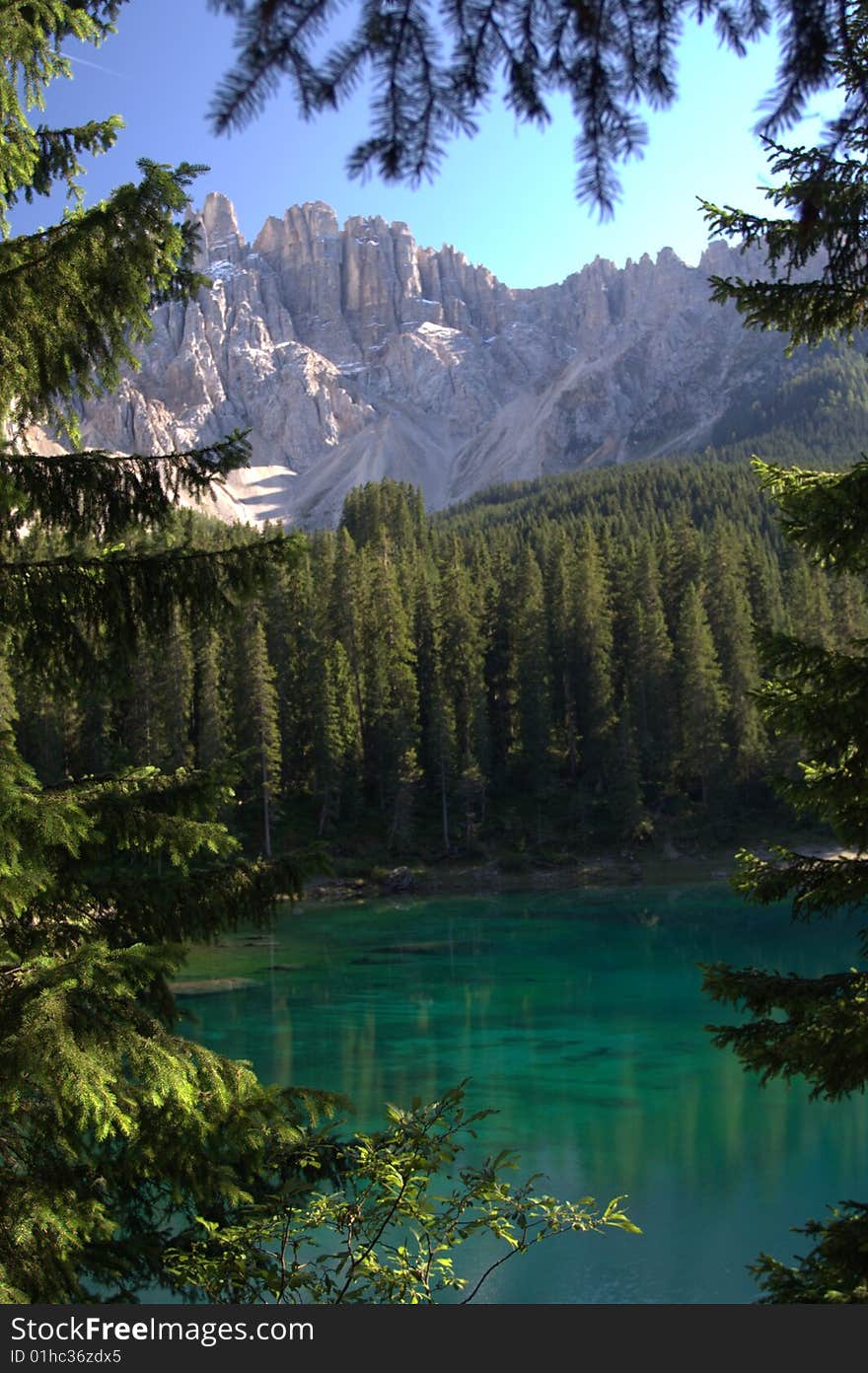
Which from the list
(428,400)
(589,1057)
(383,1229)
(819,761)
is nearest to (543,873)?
(589,1057)

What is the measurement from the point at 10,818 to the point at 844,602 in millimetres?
50550

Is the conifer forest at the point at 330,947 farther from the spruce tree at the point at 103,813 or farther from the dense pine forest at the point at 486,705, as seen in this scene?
the dense pine forest at the point at 486,705

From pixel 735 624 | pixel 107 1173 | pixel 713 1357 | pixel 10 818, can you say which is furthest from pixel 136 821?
pixel 735 624

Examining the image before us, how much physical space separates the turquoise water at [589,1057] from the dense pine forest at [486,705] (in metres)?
9.77

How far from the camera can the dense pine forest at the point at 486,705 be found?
144 ft

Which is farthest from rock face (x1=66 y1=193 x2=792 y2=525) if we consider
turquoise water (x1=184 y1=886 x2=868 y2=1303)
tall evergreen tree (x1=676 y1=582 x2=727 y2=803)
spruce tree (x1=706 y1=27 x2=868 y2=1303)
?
spruce tree (x1=706 y1=27 x2=868 y2=1303)

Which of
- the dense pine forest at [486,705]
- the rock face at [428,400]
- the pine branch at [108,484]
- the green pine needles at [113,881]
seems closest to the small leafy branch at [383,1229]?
the green pine needles at [113,881]

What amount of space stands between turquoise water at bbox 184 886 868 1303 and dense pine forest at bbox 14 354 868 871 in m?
9.77

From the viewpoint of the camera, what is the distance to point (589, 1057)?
18953 millimetres

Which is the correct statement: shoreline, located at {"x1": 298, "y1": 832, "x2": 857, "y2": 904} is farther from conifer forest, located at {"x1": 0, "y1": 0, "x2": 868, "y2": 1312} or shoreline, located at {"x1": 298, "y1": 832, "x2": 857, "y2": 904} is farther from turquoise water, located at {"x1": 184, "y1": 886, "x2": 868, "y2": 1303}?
turquoise water, located at {"x1": 184, "y1": 886, "x2": 868, "y2": 1303}

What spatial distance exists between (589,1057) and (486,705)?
3236 centimetres

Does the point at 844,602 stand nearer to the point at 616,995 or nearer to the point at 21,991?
the point at 616,995

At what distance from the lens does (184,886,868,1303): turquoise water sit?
1158cm

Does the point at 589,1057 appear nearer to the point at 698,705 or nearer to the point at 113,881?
the point at 113,881
